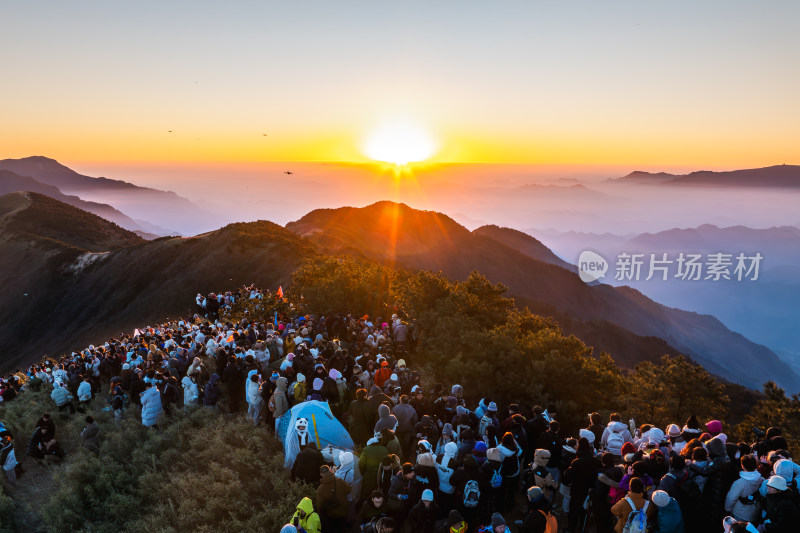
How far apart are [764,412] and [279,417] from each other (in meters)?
17.1

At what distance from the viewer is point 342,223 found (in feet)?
404

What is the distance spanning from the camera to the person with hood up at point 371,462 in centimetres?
823

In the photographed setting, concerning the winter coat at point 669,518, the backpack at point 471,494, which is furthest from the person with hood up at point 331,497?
the winter coat at point 669,518

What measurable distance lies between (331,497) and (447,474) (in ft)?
6.40

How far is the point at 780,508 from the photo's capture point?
6402 millimetres

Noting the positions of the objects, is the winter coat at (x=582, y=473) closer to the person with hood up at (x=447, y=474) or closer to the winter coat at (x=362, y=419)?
the person with hood up at (x=447, y=474)

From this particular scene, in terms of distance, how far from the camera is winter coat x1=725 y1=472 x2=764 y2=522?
22.5 ft

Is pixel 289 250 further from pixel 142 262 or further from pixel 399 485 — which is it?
pixel 399 485

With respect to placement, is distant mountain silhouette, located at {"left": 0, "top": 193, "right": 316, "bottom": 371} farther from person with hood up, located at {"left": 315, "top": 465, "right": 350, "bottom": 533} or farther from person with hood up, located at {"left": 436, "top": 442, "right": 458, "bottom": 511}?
person with hood up, located at {"left": 436, "top": 442, "right": 458, "bottom": 511}

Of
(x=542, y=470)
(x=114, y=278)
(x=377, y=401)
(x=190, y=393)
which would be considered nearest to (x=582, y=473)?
(x=542, y=470)

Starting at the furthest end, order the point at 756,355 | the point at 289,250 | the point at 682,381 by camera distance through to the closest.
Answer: the point at 756,355
the point at 289,250
the point at 682,381

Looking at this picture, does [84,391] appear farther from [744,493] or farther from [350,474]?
[744,493]

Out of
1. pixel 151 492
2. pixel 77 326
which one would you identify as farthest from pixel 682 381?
pixel 77 326

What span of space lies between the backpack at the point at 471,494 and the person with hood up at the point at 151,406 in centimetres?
944
